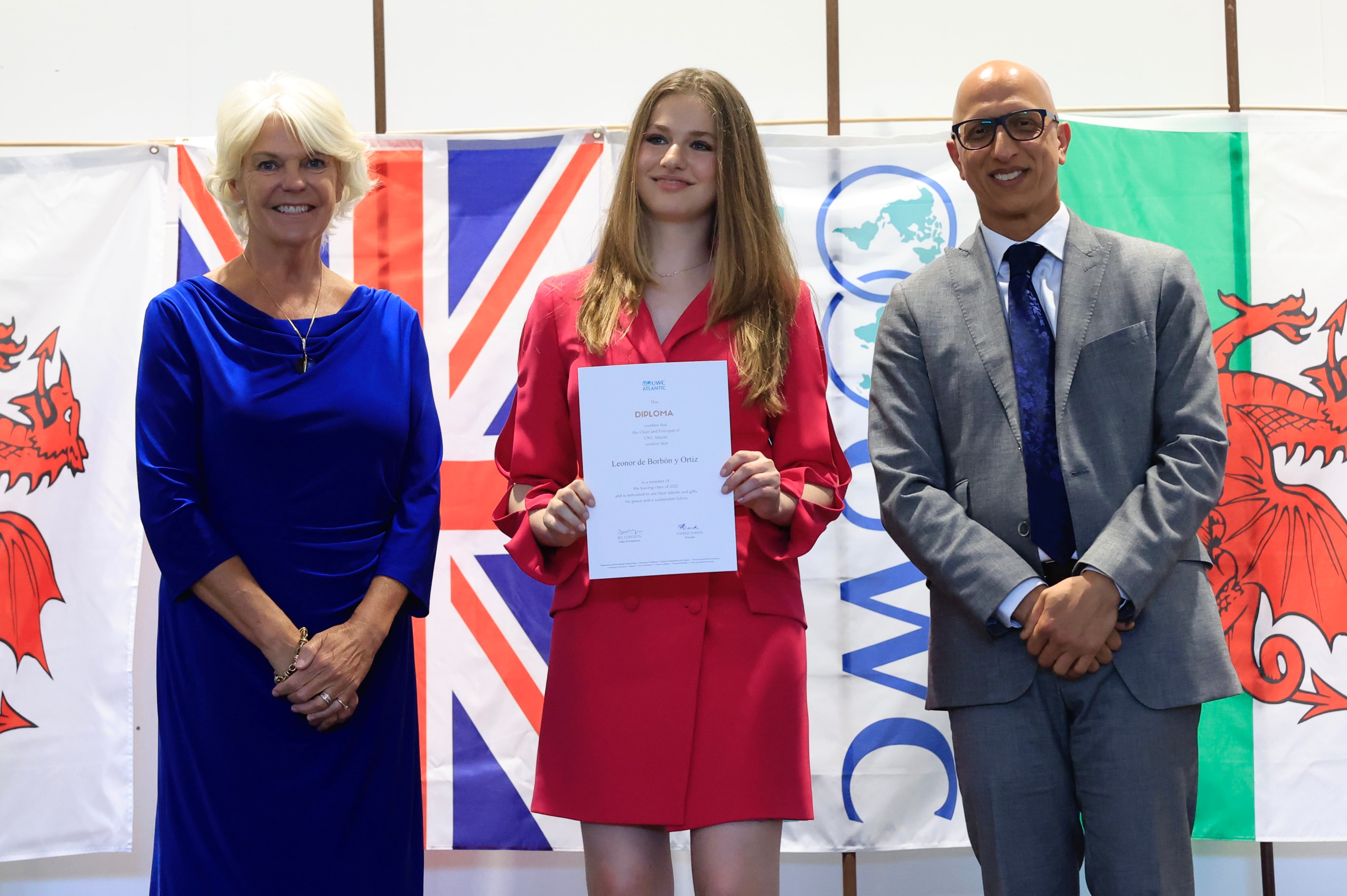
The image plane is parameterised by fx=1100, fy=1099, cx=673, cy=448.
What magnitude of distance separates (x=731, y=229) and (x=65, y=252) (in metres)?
2.25

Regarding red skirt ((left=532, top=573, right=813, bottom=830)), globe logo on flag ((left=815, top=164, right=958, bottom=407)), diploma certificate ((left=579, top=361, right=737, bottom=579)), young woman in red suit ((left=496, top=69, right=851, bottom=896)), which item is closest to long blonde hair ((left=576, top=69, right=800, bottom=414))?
young woman in red suit ((left=496, top=69, right=851, bottom=896))

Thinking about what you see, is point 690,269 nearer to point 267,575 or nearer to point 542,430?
point 542,430

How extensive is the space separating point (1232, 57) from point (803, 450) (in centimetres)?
224

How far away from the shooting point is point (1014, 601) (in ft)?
6.16

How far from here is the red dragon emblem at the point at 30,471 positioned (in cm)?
309

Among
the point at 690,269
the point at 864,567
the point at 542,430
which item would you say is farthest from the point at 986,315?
the point at 864,567

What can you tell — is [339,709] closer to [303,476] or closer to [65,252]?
[303,476]

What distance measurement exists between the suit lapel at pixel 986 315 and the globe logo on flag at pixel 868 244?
1003 millimetres

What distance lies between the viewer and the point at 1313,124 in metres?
3.14

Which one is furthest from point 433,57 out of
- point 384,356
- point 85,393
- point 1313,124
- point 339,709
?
point 1313,124

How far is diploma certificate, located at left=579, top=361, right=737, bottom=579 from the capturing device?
1.80 meters

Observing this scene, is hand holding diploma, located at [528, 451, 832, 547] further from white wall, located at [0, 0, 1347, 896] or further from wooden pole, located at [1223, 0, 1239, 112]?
wooden pole, located at [1223, 0, 1239, 112]

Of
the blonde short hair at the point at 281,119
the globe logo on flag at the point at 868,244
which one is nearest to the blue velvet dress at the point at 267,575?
the blonde short hair at the point at 281,119

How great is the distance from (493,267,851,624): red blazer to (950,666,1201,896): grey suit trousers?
0.43 meters
